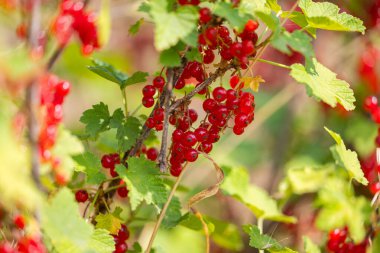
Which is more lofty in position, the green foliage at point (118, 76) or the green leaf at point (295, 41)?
the green leaf at point (295, 41)

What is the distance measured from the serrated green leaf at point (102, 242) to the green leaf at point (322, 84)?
49 centimetres

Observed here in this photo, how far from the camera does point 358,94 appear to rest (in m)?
2.90

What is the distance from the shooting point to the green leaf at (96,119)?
52.7 inches

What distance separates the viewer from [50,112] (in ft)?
3.08

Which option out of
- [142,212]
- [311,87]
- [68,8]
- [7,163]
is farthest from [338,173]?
[7,163]

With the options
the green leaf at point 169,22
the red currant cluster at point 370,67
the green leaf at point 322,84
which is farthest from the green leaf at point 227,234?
the red currant cluster at point 370,67

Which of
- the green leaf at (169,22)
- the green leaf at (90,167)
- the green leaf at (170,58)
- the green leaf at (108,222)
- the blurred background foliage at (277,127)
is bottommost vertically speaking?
the blurred background foliage at (277,127)

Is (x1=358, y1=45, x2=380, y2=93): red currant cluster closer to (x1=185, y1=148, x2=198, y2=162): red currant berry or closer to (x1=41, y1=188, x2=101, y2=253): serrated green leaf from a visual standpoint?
(x1=185, y1=148, x2=198, y2=162): red currant berry

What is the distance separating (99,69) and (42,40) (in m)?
0.40

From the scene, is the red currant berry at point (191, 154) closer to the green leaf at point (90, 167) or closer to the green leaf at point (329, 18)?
the green leaf at point (90, 167)

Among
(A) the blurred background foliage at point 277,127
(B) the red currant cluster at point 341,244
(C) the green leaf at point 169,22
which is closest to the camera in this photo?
(C) the green leaf at point 169,22

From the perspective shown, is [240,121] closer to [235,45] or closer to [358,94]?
[235,45]

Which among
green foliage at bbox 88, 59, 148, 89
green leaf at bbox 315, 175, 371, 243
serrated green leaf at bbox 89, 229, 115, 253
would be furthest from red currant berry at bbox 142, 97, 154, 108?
green leaf at bbox 315, 175, 371, 243

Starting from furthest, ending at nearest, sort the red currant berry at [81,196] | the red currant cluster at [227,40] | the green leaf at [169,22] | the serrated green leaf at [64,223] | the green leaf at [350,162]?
the green leaf at [350,162] < the red currant berry at [81,196] < the red currant cluster at [227,40] < the green leaf at [169,22] < the serrated green leaf at [64,223]
